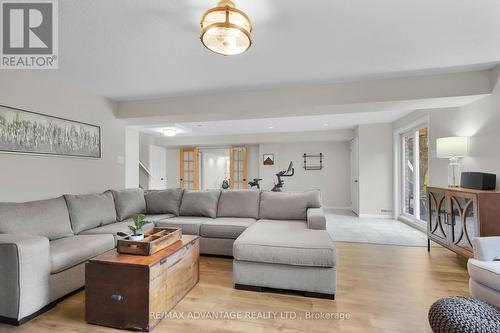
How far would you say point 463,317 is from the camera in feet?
4.18

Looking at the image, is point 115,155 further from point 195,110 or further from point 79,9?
point 79,9

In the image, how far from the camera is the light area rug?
12.4ft

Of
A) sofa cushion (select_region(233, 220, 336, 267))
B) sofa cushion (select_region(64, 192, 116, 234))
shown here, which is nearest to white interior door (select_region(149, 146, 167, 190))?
sofa cushion (select_region(64, 192, 116, 234))

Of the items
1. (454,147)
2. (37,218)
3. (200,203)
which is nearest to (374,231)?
(454,147)

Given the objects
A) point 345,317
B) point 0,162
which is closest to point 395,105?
point 345,317

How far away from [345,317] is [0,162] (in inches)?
138

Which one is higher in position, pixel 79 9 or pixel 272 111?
pixel 79 9

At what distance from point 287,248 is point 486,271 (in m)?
1.37

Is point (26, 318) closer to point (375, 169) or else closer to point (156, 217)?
point (156, 217)

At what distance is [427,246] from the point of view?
342cm

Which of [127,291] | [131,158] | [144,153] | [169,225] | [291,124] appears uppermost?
[291,124]

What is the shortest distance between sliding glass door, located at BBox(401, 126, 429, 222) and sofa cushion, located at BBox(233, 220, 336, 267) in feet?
10.0

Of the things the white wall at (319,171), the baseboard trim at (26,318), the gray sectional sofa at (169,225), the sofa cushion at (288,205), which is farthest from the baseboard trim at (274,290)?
the white wall at (319,171)

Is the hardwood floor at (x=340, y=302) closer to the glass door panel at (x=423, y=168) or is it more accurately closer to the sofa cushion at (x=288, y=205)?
the sofa cushion at (x=288, y=205)
